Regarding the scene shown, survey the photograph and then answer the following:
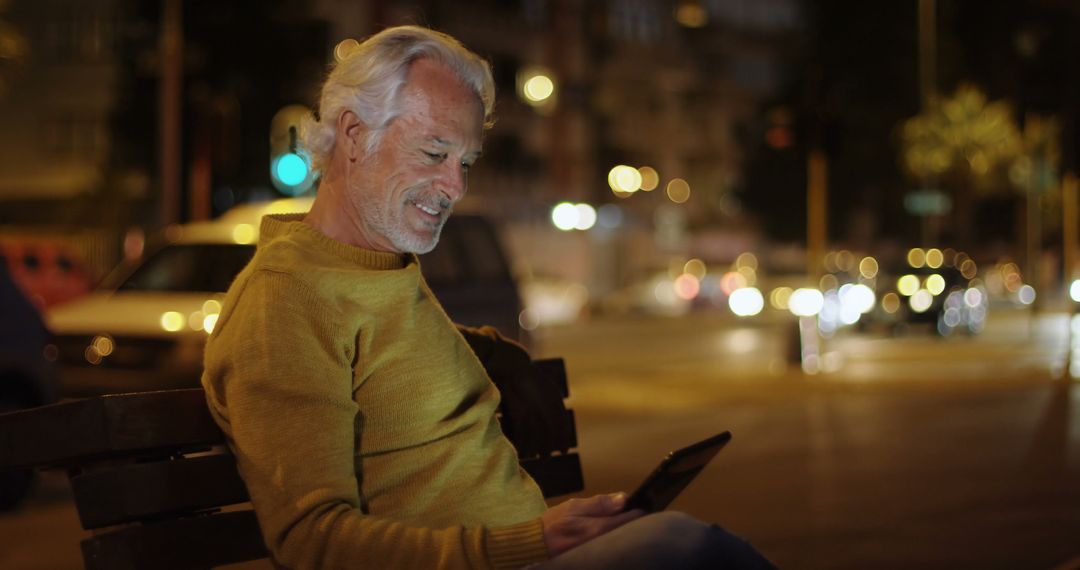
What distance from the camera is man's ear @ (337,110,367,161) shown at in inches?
136

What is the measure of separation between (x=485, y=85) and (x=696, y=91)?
7592cm

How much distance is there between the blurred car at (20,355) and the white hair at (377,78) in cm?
732

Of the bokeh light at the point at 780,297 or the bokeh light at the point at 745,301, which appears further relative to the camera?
the bokeh light at the point at 780,297

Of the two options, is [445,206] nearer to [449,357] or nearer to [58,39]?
[449,357]

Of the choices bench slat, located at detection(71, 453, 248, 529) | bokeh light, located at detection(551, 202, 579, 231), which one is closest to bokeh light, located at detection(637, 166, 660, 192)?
bokeh light, located at detection(551, 202, 579, 231)

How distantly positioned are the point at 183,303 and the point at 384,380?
10.5 meters

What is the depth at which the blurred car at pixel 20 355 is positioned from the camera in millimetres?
10344

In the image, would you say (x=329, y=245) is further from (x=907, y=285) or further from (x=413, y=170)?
(x=907, y=285)

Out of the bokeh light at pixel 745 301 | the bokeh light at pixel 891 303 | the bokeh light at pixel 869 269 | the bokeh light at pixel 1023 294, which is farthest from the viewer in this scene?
the bokeh light at pixel 1023 294

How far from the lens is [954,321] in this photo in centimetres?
3253

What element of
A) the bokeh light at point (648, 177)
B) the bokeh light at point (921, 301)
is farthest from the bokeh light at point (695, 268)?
the bokeh light at point (921, 301)

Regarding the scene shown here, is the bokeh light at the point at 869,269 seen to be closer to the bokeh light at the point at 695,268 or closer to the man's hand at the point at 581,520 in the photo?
the bokeh light at the point at 695,268

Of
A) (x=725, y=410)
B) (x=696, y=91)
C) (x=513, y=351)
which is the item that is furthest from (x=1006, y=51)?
(x=513, y=351)

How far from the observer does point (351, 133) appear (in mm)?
3457
